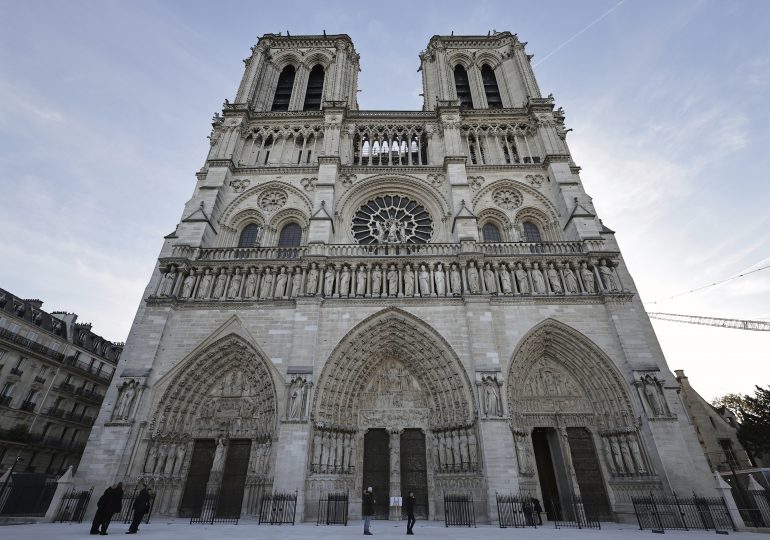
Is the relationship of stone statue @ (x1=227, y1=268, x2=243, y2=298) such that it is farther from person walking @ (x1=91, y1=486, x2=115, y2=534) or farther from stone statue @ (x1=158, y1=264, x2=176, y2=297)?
person walking @ (x1=91, y1=486, x2=115, y2=534)

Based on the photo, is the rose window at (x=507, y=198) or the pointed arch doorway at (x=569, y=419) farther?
the rose window at (x=507, y=198)

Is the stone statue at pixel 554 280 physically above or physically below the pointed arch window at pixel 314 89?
below

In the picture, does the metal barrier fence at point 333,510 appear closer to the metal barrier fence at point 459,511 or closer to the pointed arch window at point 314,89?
the metal barrier fence at point 459,511

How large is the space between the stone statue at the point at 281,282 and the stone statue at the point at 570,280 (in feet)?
33.0

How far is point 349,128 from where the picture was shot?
19.5 m

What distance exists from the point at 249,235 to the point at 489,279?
34.6ft

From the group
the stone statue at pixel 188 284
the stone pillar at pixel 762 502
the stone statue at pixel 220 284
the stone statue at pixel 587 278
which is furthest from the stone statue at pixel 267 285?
the stone pillar at pixel 762 502

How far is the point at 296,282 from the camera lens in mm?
13656

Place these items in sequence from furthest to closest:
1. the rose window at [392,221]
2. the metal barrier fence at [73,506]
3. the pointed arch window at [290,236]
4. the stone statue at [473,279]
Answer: the pointed arch window at [290,236], the rose window at [392,221], the stone statue at [473,279], the metal barrier fence at [73,506]

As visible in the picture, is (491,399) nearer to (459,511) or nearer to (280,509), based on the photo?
(459,511)

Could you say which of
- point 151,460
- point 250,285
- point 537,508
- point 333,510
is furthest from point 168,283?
point 537,508

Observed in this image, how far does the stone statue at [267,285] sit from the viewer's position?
44.5ft

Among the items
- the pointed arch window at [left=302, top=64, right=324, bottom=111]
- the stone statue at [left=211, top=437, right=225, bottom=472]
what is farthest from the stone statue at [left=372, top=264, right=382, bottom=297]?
the pointed arch window at [left=302, top=64, right=324, bottom=111]

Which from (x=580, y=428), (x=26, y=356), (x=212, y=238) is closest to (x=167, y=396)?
(x=212, y=238)
